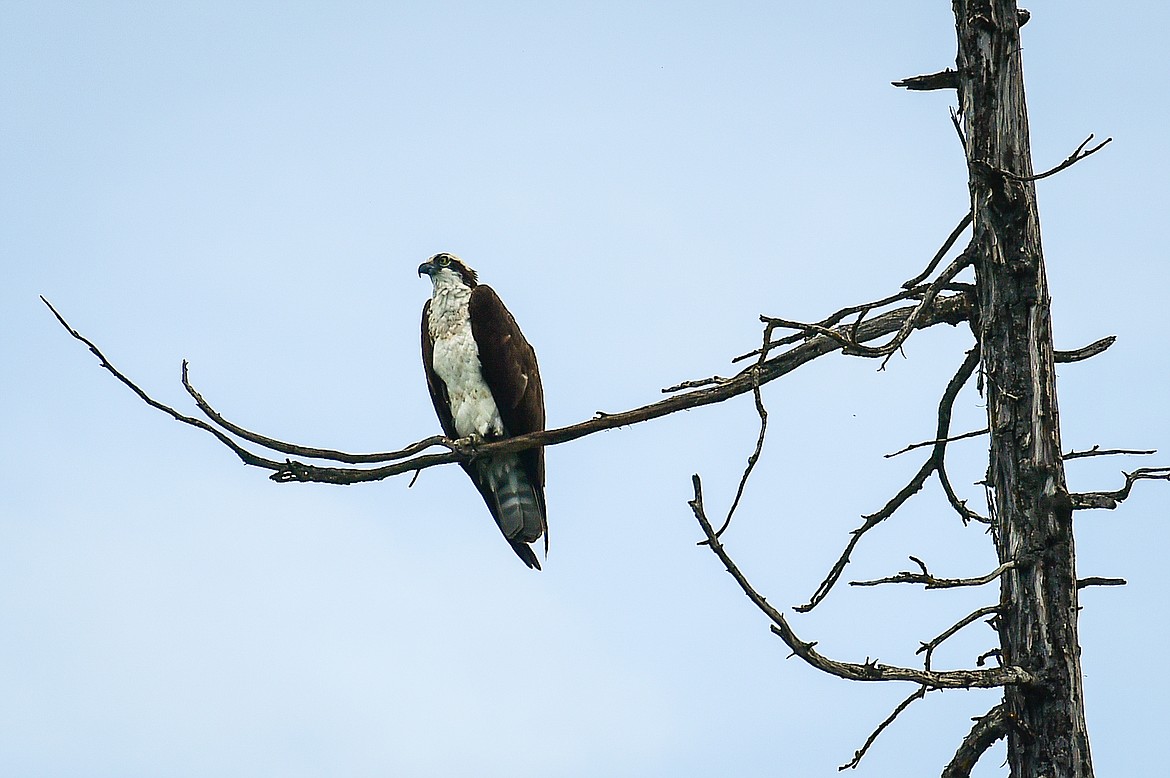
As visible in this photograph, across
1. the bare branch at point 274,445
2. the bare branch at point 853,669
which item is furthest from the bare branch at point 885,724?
the bare branch at point 274,445

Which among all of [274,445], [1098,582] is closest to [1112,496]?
[1098,582]

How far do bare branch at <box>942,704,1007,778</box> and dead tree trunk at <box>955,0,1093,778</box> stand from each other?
0.04 meters

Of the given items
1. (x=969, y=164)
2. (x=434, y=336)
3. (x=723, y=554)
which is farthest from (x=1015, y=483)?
(x=434, y=336)

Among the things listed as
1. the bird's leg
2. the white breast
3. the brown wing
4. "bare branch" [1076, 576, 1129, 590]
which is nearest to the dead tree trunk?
"bare branch" [1076, 576, 1129, 590]

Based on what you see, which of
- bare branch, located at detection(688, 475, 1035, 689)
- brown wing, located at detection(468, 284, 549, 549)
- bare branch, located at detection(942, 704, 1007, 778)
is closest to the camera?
bare branch, located at detection(688, 475, 1035, 689)

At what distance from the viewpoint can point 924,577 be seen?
3.77 metres

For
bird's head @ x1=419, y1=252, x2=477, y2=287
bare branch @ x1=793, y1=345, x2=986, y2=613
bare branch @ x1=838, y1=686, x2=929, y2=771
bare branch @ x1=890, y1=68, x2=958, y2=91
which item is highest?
bird's head @ x1=419, y1=252, x2=477, y2=287

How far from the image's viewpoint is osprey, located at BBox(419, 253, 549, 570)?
7.02 metres

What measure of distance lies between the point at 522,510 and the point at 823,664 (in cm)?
361

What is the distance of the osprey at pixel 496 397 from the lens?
7.02 m

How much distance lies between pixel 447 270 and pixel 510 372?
0.86 m

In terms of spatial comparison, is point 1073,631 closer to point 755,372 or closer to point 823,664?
point 823,664

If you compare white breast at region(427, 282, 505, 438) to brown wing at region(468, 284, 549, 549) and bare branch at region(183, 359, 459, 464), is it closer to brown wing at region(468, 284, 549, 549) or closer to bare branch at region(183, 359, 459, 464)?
brown wing at region(468, 284, 549, 549)

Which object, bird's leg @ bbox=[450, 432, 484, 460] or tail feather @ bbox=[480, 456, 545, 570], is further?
tail feather @ bbox=[480, 456, 545, 570]
